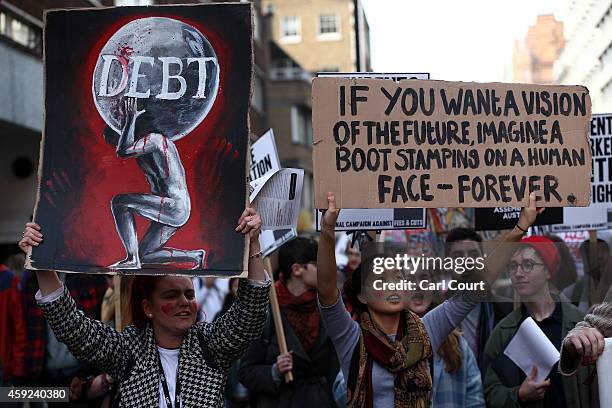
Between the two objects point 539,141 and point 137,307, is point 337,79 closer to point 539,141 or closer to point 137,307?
point 539,141

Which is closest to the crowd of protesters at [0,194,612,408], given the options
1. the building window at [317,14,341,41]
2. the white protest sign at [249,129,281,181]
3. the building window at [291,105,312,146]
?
the white protest sign at [249,129,281,181]

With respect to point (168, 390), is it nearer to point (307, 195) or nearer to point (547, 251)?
point (547, 251)

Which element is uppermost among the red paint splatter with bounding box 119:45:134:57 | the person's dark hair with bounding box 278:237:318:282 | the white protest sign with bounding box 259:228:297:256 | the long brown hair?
the red paint splatter with bounding box 119:45:134:57

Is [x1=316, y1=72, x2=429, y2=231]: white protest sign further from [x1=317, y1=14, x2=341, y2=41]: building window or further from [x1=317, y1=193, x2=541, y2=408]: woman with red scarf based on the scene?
[x1=317, y1=14, x2=341, y2=41]: building window

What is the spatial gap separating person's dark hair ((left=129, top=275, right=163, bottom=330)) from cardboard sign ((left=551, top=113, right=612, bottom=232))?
328 centimetres

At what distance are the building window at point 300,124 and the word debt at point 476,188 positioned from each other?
147 feet

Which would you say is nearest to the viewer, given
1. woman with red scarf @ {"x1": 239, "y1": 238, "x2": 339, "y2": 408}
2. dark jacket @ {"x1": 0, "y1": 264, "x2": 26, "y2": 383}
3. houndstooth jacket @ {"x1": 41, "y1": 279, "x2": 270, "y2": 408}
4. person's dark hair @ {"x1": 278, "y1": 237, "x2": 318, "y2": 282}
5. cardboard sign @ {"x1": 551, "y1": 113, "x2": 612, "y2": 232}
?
houndstooth jacket @ {"x1": 41, "y1": 279, "x2": 270, "y2": 408}

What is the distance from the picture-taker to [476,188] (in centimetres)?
452

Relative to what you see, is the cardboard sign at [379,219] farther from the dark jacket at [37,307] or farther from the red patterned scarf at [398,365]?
the dark jacket at [37,307]

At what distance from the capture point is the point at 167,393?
4.11 m

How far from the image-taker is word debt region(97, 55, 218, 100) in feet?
14.4

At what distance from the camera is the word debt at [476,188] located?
4.48 metres

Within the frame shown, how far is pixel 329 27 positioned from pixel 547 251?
59461 mm

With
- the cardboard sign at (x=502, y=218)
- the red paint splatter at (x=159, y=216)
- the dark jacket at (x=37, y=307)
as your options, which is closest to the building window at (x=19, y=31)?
the dark jacket at (x=37, y=307)
